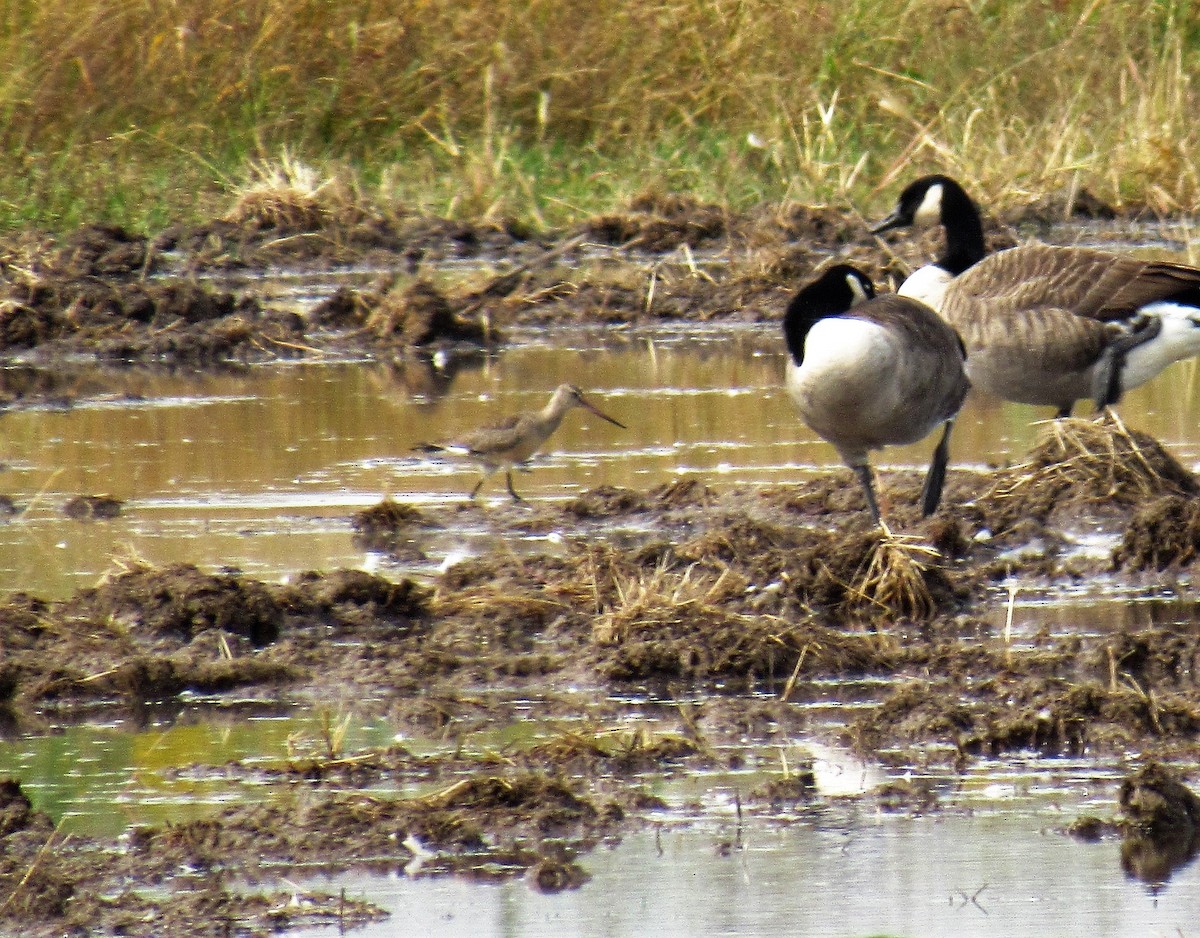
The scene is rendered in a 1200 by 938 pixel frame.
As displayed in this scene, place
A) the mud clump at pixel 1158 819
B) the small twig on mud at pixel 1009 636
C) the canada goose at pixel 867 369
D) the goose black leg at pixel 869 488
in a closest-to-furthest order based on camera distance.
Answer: the mud clump at pixel 1158 819, the small twig on mud at pixel 1009 636, the canada goose at pixel 867 369, the goose black leg at pixel 869 488

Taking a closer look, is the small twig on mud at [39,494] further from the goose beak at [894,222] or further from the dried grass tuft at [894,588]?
the goose beak at [894,222]

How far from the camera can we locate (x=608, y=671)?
6.27 metres

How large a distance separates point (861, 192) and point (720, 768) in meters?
11.6

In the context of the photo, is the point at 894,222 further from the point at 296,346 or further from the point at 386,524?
the point at 386,524

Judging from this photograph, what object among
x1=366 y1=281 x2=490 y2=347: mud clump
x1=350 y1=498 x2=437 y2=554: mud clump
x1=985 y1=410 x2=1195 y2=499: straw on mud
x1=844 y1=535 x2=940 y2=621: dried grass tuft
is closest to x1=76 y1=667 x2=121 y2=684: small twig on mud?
x1=350 y1=498 x2=437 y2=554: mud clump

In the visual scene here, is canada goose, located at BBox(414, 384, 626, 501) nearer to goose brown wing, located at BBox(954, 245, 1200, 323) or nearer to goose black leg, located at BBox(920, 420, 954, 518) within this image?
goose black leg, located at BBox(920, 420, 954, 518)

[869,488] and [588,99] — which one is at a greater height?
[588,99]

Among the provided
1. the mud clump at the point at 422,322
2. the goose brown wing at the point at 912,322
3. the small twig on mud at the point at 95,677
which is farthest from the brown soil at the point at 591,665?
the mud clump at the point at 422,322

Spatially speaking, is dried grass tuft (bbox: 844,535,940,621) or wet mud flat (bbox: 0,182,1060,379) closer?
dried grass tuft (bbox: 844,535,940,621)

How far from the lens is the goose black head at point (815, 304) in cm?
808

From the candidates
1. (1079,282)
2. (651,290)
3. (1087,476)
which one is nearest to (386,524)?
(1087,476)

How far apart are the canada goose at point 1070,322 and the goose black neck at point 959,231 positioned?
3.37 ft

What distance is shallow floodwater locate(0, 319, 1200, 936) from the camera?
14.7ft

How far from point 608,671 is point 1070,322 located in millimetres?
3839
